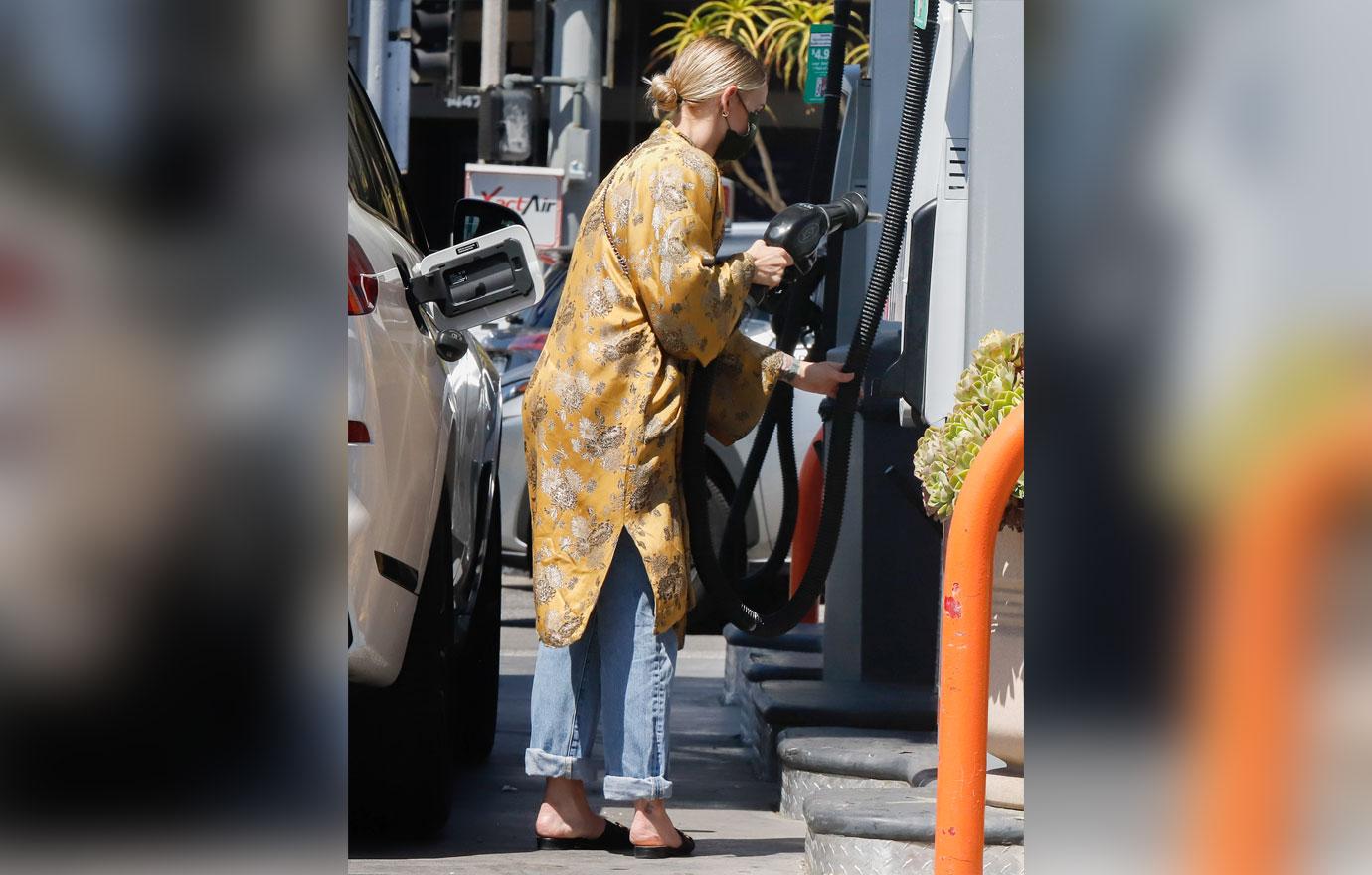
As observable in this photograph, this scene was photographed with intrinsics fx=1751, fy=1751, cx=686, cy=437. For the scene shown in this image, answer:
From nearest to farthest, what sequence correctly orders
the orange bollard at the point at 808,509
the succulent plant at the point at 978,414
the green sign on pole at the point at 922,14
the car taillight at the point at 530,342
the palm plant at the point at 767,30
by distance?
the succulent plant at the point at 978,414 < the green sign on pole at the point at 922,14 < the orange bollard at the point at 808,509 < the car taillight at the point at 530,342 < the palm plant at the point at 767,30

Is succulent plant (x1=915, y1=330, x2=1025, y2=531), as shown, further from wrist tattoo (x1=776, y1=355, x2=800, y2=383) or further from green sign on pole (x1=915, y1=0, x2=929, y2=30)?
green sign on pole (x1=915, y1=0, x2=929, y2=30)

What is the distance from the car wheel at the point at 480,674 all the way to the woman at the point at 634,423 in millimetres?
953

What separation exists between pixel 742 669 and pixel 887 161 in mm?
1633

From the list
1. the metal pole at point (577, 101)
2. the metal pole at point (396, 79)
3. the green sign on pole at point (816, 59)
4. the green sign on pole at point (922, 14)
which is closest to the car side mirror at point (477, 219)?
the green sign on pole at point (922, 14)

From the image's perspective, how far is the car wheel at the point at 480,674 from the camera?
479cm

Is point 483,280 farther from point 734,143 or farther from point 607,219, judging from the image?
point 734,143

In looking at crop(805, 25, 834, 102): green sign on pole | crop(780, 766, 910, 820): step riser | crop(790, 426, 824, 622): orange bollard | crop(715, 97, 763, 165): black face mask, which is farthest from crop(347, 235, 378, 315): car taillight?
crop(805, 25, 834, 102): green sign on pole

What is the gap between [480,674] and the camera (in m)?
4.89

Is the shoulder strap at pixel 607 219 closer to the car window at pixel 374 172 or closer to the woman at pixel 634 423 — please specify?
the woman at pixel 634 423
